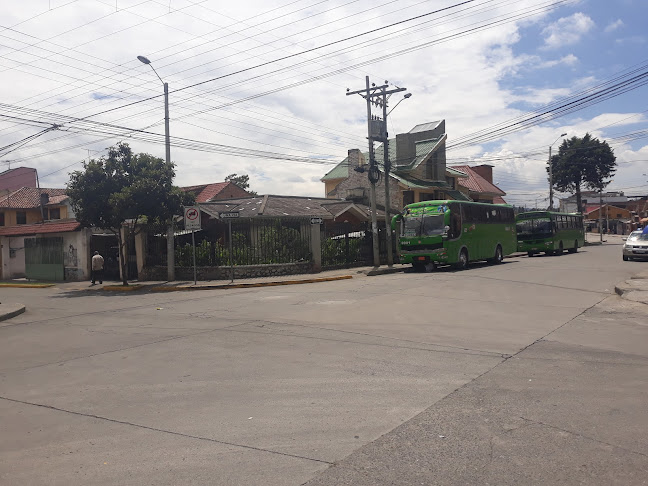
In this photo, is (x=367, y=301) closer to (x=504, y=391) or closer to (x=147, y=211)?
(x=504, y=391)

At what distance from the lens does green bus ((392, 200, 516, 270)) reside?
81.1 feet

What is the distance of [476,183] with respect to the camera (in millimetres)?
55531

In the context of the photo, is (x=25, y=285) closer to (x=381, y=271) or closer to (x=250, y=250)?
(x=250, y=250)

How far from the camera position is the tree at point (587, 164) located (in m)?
59.9

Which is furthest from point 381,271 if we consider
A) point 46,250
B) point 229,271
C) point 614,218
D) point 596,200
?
point 596,200

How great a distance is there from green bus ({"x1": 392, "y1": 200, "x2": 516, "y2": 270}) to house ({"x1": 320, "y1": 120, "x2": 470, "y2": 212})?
48.5 ft

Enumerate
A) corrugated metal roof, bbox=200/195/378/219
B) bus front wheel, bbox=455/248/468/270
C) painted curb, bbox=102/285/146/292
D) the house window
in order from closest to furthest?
painted curb, bbox=102/285/146/292
bus front wheel, bbox=455/248/468/270
corrugated metal roof, bbox=200/195/378/219
the house window

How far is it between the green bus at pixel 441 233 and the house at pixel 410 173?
583 inches

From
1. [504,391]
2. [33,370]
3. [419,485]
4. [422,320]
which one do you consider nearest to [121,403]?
[33,370]

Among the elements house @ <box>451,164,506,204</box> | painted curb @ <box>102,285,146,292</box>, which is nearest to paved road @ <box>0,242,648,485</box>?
painted curb @ <box>102,285,146,292</box>

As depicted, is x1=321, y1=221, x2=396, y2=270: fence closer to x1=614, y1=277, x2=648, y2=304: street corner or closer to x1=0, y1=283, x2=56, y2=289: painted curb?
x1=614, y1=277, x2=648, y2=304: street corner

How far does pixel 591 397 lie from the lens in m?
6.15

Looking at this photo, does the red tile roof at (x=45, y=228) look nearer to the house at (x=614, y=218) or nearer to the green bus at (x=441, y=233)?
the green bus at (x=441, y=233)

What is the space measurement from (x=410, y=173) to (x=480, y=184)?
47.2 feet
